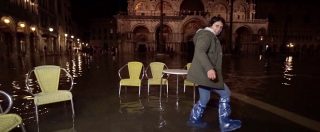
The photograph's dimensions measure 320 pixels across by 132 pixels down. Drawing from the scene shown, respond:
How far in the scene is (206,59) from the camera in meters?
4.88

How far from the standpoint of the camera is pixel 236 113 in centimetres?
661

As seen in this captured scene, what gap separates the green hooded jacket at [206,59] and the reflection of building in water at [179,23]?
150 ft

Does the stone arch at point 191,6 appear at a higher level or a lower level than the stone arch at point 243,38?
higher

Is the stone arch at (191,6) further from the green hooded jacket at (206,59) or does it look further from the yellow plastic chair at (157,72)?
the green hooded jacket at (206,59)

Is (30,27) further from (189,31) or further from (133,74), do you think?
(133,74)

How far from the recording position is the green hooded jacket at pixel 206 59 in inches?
194

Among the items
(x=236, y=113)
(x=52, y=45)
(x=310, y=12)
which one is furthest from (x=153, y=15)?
(x=236, y=113)

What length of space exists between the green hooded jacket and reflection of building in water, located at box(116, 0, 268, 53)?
45709 millimetres

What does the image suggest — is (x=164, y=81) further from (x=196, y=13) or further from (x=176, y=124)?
(x=196, y=13)

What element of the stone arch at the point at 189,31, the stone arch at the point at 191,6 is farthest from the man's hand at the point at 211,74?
the stone arch at the point at 191,6

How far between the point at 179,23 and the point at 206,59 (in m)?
48.7

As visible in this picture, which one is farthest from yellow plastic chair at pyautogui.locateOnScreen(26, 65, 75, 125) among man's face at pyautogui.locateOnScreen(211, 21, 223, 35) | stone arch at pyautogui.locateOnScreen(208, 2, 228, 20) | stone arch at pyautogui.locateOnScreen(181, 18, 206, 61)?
stone arch at pyautogui.locateOnScreen(208, 2, 228, 20)

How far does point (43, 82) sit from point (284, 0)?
2996 inches

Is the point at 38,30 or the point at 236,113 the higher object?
the point at 38,30
